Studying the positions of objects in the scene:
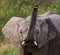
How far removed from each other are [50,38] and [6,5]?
4.93 meters

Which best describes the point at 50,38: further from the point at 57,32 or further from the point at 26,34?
the point at 26,34

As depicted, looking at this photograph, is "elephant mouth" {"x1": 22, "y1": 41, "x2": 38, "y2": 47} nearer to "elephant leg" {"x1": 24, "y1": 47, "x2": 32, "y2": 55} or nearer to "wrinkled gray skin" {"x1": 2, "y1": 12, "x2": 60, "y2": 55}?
"wrinkled gray skin" {"x1": 2, "y1": 12, "x2": 60, "y2": 55}

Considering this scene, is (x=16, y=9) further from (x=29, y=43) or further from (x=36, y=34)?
(x=29, y=43)

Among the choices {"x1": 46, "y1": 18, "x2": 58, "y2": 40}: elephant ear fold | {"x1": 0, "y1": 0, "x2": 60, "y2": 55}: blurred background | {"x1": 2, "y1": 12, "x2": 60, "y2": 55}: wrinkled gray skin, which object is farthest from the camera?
{"x1": 0, "y1": 0, "x2": 60, "y2": 55}: blurred background

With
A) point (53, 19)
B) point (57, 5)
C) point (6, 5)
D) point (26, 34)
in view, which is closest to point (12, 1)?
point (6, 5)

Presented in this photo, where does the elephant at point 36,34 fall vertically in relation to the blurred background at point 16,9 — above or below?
above

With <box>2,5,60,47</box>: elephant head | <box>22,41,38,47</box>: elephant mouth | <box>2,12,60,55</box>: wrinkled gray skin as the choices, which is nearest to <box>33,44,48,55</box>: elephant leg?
<box>2,12,60,55</box>: wrinkled gray skin

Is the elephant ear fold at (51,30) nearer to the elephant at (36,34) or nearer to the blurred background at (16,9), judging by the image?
the elephant at (36,34)

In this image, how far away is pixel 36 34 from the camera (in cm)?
633

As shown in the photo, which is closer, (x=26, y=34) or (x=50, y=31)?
(x=26, y=34)

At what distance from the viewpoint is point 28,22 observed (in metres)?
6.59

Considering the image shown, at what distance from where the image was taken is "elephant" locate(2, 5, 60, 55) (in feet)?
20.2

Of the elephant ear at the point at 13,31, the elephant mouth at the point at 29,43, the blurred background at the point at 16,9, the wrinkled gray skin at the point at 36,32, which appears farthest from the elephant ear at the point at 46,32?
the blurred background at the point at 16,9

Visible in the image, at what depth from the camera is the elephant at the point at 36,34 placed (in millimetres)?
6157
